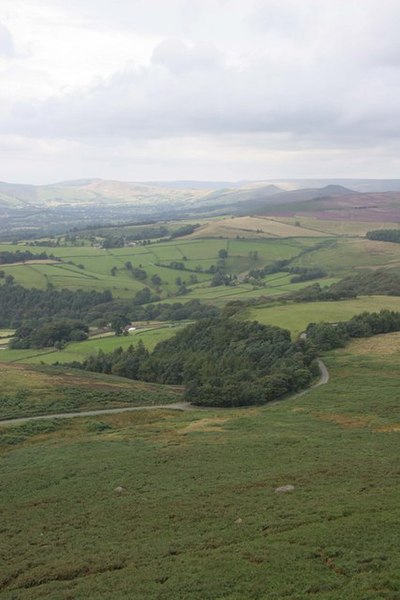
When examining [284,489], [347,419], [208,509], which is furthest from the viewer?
[347,419]

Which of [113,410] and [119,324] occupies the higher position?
[113,410]

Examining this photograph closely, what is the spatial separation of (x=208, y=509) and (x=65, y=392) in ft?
140

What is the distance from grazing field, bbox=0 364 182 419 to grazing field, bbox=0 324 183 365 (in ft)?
77.6

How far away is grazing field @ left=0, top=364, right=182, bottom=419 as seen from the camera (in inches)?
2539

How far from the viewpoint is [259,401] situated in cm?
7000

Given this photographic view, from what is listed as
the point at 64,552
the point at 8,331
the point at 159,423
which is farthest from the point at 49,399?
the point at 8,331

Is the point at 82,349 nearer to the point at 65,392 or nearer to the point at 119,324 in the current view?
the point at 119,324

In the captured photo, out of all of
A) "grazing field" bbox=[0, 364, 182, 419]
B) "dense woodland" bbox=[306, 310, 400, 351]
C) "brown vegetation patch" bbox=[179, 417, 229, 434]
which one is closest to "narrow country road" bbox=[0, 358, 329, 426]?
"grazing field" bbox=[0, 364, 182, 419]

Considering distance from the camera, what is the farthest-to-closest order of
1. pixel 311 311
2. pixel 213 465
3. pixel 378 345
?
pixel 311 311 → pixel 378 345 → pixel 213 465

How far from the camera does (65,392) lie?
7031 centimetres

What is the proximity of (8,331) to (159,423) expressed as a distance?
4174 inches

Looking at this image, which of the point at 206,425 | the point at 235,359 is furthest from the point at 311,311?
the point at 206,425

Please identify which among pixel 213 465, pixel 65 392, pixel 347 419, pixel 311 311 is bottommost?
pixel 65 392

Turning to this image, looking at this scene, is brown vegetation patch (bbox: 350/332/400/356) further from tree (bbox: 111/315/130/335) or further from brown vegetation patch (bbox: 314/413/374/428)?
tree (bbox: 111/315/130/335)
